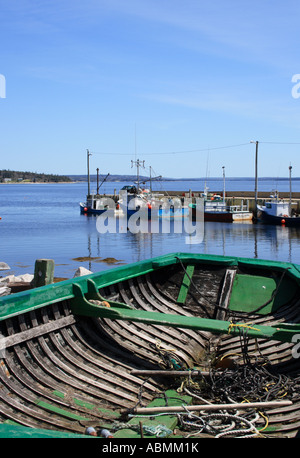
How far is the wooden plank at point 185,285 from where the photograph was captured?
31.3 ft

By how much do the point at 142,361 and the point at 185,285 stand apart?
9.59 ft

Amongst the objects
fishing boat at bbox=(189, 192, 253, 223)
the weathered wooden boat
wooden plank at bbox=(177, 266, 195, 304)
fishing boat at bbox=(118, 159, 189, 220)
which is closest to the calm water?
fishing boat at bbox=(189, 192, 253, 223)

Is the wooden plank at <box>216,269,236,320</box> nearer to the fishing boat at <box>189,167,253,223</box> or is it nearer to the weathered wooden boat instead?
the weathered wooden boat

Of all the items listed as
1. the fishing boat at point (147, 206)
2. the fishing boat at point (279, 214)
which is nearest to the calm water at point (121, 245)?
the fishing boat at point (279, 214)

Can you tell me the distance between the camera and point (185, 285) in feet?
31.9

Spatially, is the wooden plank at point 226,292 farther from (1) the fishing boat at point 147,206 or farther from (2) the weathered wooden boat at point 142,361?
(1) the fishing boat at point 147,206

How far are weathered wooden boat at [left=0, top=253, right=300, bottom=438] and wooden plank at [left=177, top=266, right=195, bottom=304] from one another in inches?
10.5

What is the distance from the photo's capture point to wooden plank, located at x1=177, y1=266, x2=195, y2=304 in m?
9.53

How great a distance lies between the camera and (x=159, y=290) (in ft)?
31.5

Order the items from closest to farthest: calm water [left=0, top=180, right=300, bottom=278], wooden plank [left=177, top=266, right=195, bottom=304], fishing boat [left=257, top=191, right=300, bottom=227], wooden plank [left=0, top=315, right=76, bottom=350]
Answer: wooden plank [left=0, top=315, right=76, bottom=350]
wooden plank [left=177, top=266, right=195, bottom=304]
calm water [left=0, top=180, right=300, bottom=278]
fishing boat [left=257, top=191, right=300, bottom=227]

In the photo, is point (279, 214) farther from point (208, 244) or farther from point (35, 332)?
point (35, 332)

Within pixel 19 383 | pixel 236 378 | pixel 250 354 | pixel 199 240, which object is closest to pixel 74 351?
pixel 19 383

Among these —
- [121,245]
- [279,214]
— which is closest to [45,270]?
[121,245]
